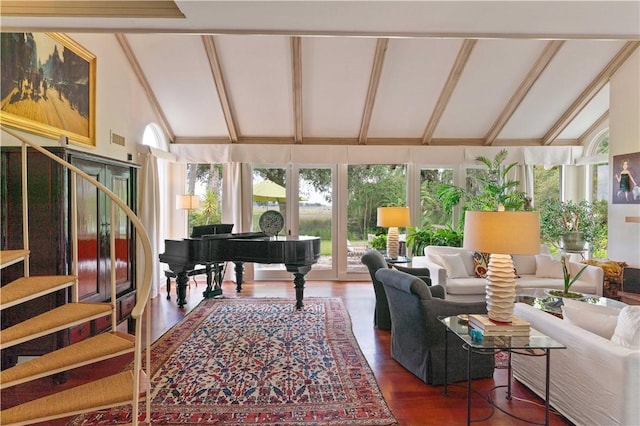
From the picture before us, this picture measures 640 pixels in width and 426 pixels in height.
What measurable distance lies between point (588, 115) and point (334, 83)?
4494 mm

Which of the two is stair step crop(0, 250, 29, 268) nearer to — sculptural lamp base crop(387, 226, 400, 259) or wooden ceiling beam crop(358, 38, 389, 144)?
sculptural lamp base crop(387, 226, 400, 259)

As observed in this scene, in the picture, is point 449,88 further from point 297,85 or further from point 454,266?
point 454,266

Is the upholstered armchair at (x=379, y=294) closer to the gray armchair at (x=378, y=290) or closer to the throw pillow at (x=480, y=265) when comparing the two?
the gray armchair at (x=378, y=290)

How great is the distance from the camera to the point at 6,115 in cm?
332

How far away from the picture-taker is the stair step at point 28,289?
215 cm

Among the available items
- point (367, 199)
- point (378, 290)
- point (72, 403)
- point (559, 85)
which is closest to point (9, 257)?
point (72, 403)

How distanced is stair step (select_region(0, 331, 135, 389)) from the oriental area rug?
740mm

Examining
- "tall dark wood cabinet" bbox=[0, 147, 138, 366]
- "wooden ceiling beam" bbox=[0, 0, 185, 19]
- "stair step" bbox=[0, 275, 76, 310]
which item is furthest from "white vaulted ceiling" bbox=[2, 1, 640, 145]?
"stair step" bbox=[0, 275, 76, 310]

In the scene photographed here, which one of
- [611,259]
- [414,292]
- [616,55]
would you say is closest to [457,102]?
[616,55]

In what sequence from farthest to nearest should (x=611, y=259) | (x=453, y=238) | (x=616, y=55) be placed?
(x=453, y=238) → (x=611, y=259) → (x=616, y=55)

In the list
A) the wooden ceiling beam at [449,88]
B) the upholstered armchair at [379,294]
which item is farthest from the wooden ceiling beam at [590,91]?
the upholstered armchair at [379,294]

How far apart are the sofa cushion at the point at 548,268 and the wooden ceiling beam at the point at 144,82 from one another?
6.16 meters

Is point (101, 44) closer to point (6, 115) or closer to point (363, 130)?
point (6, 115)

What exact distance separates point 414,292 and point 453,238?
4.34 m
